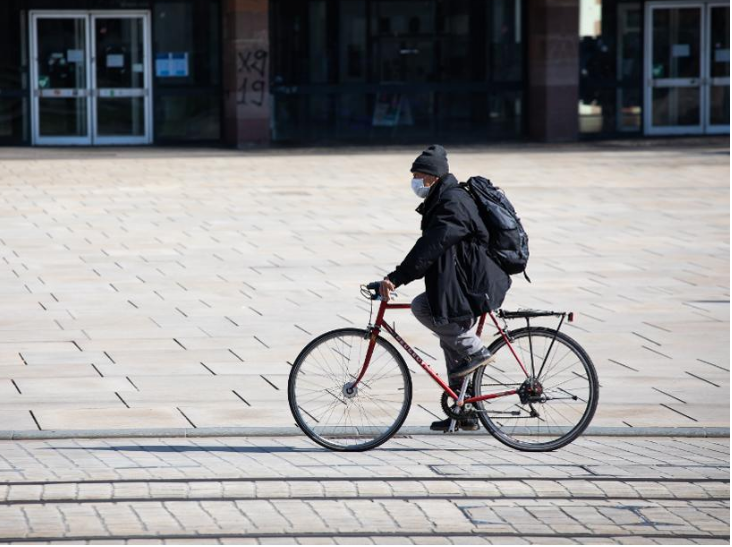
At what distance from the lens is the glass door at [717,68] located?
94.8 feet

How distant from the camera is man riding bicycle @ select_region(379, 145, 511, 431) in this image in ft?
21.1

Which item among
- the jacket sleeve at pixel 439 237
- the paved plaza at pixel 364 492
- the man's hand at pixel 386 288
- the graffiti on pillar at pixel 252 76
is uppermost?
the graffiti on pillar at pixel 252 76

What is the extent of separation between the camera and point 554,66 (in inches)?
1075

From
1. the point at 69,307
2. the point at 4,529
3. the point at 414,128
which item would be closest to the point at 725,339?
Result: the point at 69,307

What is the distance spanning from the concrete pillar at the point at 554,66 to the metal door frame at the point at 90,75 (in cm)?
736

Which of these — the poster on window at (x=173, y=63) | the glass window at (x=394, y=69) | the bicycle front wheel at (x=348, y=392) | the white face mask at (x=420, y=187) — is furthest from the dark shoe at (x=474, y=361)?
the poster on window at (x=173, y=63)

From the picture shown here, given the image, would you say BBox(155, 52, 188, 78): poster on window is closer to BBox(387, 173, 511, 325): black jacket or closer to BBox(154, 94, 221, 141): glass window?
BBox(154, 94, 221, 141): glass window

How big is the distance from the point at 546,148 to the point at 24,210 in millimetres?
12335

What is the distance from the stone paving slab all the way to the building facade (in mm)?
4761

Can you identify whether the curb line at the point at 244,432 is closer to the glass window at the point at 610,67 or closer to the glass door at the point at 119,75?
the glass door at the point at 119,75

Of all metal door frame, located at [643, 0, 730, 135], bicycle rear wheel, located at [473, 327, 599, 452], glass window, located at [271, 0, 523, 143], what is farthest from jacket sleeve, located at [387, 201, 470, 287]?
metal door frame, located at [643, 0, 730, 135]

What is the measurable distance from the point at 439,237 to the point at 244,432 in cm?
153

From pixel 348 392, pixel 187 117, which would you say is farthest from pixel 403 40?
pixel 348 392

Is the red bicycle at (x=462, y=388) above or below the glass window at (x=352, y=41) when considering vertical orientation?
below
